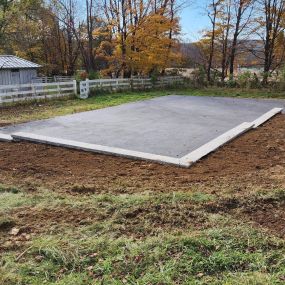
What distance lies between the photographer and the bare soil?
134 inches

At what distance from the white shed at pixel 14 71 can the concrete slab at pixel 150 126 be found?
1138cm

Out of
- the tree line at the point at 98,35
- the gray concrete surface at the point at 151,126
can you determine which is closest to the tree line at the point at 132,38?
the tree line at the point at 98,35

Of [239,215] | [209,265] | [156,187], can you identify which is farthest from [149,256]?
[156,187]

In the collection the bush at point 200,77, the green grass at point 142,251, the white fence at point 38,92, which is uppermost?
the bush at point 200,77

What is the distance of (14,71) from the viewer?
21.3 metres

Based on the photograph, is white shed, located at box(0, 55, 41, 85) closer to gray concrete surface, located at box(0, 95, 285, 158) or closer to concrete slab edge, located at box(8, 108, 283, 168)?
gray concrete surface, located at box(0, 95, 285, 158)

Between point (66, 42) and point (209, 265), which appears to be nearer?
point (209, 265)

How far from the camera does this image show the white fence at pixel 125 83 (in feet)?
51.8

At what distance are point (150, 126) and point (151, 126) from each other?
26 millimetres

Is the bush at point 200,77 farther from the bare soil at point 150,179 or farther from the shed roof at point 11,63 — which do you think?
the bare soil at point 150,179

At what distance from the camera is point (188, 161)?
214 inches

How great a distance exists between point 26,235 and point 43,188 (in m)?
1.29

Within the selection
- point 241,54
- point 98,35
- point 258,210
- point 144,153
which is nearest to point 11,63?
point 98,35

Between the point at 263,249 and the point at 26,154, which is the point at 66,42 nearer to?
the point at 26,154
